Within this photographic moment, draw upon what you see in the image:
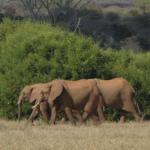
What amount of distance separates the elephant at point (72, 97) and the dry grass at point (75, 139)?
2.18 metres

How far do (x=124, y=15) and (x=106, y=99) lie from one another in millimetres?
55827

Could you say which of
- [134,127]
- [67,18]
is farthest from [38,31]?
[67,18]

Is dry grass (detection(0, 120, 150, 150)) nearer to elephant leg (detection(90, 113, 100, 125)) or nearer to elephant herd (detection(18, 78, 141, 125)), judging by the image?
elephant herd (detection(18, 78, 141, 125))

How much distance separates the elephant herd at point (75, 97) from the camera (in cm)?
A: 1850

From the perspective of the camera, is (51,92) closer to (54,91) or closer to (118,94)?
(54,91)

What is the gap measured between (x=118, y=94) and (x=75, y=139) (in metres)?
6.32

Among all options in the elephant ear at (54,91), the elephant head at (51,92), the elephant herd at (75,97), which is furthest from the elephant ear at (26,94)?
the elephant ear at (54,91)

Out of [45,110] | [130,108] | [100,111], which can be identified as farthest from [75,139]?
[130,108]

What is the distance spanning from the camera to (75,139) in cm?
1345

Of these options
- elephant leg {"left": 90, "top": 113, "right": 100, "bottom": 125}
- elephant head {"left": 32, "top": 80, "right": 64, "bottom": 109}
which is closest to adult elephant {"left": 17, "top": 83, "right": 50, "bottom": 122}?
elephant head {"left": 32, "top": 80, "right": 64, "bottom": 109}

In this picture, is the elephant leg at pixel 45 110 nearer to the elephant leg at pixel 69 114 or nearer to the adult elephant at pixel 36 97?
the adult elephant at pixel 36 97

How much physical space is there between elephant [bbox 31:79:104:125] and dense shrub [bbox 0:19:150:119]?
225 cm

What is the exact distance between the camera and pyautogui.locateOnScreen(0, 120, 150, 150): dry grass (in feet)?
40.3

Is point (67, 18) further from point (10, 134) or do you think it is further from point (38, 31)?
point (10, 134)
